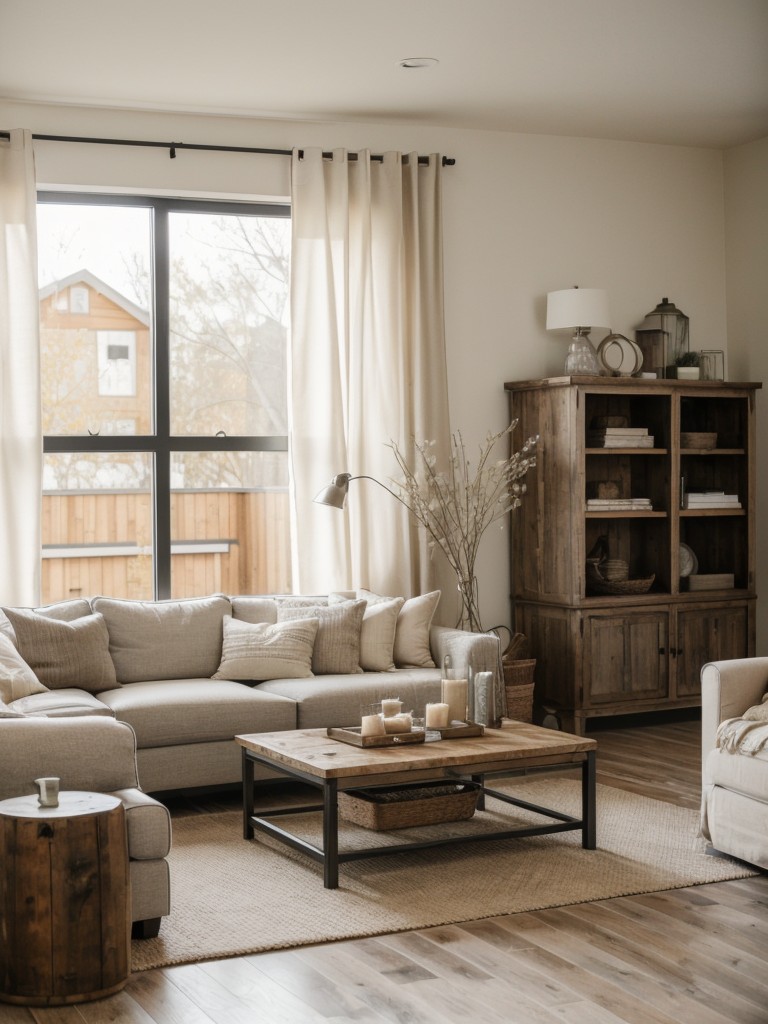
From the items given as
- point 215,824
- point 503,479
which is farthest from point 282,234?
point 215,824

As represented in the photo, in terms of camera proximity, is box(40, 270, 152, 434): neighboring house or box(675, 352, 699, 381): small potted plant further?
box(675, 352, 699, 381): small potted plant

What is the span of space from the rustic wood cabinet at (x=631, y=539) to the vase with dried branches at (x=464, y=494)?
0.47 ft

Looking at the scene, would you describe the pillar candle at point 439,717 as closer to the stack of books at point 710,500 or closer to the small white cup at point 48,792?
the small white cup at point 48,792

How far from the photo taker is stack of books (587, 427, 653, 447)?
6070mm

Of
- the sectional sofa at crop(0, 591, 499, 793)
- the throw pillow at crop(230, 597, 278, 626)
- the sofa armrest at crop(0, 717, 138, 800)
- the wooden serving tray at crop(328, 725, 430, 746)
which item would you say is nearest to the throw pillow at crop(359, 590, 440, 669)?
the sectional sofa at crop(0, 591, 499, 793)

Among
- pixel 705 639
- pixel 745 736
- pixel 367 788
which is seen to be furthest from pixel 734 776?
pixel 705 639

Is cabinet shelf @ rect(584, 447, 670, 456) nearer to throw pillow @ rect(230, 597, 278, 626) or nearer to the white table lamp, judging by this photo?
the white table lamp

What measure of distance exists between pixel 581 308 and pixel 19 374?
275cm

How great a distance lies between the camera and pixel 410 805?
4.21 meters

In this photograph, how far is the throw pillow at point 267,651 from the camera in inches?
204

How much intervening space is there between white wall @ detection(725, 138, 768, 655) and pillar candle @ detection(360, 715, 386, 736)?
3.32 m

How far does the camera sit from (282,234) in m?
6.08

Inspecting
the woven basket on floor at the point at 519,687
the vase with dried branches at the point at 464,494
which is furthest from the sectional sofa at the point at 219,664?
the vase with dried branches at the point at 464,494

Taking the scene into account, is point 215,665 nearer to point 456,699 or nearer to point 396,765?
point 456,699
